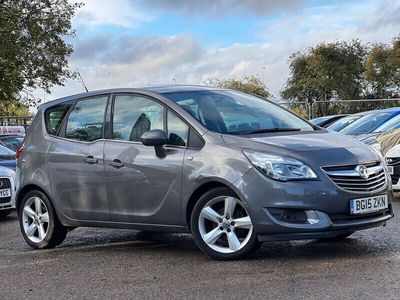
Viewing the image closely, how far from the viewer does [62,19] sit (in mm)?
27094

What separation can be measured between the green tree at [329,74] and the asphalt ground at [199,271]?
113 feet

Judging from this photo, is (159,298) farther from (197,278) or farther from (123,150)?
(123,150)

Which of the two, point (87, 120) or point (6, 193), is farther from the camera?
point (6, 193)

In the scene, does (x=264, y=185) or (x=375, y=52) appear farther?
(x=375, y=52)

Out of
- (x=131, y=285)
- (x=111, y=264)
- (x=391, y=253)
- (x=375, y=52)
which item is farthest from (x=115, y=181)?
(x=375, y=52)

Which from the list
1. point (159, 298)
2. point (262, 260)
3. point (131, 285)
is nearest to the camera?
point (159, 298)

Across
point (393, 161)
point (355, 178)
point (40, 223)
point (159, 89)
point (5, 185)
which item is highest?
point (159, 89)

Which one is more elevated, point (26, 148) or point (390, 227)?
point (26, 148)

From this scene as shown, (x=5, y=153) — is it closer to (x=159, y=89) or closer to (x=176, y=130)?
(x=159, y=89)

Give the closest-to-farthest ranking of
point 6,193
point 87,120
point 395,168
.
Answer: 1. point 87,120
2. point 395,168
3. point 6,193

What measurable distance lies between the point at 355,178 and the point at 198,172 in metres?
1.39

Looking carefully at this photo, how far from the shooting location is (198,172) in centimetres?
566

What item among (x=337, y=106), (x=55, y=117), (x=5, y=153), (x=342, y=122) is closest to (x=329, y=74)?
(x=337, y=106)

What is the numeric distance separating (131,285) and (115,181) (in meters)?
1.46
